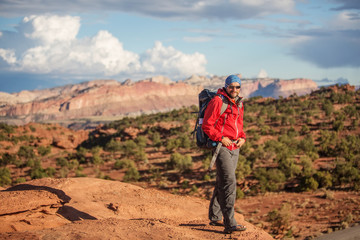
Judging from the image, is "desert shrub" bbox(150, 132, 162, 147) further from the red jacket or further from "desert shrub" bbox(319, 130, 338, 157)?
the red jacket

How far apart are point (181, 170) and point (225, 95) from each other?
1738 centimetres

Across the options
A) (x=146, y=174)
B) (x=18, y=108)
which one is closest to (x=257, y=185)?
(x=146, y=174)

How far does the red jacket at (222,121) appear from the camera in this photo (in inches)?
181

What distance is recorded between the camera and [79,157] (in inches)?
1150

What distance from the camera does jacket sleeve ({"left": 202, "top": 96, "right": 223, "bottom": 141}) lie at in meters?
4.58

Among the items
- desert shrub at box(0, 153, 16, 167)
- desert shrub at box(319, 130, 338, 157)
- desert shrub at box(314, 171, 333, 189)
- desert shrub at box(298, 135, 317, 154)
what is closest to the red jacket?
desert shrub at box(314, 171, 333, 189)

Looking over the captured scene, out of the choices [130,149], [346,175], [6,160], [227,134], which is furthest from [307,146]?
[6,160]

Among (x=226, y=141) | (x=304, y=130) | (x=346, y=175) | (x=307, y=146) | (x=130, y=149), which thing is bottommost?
(x=130, y=149)

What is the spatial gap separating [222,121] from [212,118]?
257 millimetres

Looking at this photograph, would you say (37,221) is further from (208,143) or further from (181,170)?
(181,170)

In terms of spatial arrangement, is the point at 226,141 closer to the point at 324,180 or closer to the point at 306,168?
the point at 324,180

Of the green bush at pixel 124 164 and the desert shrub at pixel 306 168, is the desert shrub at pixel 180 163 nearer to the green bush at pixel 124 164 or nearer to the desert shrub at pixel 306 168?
the green bush at pixel 124 164

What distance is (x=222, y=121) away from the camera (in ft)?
15.7

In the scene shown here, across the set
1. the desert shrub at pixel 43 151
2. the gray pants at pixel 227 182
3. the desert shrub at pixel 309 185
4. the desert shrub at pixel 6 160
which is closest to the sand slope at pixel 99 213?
the gray pants at pixel 227 182
